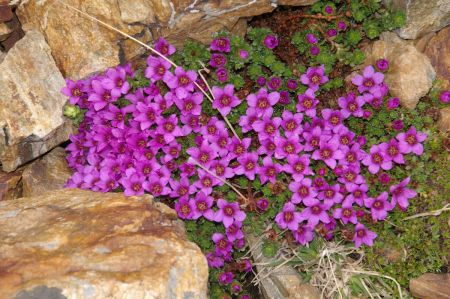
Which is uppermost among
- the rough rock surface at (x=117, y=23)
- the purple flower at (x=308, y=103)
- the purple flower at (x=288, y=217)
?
the rough rock surface at (x=117, y=23)

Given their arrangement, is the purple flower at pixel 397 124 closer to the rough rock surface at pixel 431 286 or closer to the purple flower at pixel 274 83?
the purple flower at pixel 274 83

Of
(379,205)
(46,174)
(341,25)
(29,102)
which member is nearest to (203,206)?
(379,205)

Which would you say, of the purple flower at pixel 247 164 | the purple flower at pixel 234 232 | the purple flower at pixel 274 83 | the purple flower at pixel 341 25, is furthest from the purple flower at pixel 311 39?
the purple flower at pixel 234 232

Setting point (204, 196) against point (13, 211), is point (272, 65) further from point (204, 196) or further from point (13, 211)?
point (13, 211)

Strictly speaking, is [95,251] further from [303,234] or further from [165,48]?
[165,48]

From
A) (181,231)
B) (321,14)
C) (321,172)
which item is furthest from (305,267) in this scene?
Result: (321,14)

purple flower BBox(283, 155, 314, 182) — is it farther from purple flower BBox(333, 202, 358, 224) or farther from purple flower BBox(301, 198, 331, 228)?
purple flower BBox(333, 202, 358, 224)
